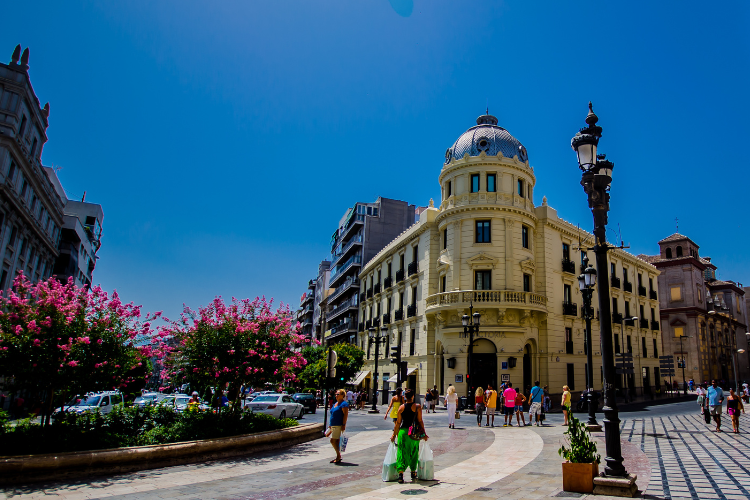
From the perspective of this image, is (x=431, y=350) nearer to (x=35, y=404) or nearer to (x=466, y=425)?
(x=466, y=425)

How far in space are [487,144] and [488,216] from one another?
525 centimetres

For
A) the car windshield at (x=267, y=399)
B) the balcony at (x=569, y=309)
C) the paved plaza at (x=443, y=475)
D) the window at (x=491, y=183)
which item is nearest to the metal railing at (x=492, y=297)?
the balcony at (x=569, y=309)

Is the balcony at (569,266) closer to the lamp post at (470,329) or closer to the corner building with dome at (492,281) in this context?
the corner building with dome at (492,281)

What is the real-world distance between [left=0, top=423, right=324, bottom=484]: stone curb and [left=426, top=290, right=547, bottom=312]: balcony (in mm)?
18471

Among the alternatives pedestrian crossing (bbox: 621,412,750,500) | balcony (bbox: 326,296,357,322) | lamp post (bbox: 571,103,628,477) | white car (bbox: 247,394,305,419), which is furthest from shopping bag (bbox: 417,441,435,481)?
balcony (bbox: 326,296,357,322)

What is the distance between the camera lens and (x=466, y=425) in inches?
755

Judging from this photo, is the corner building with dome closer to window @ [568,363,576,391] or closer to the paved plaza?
window @ [568,363,576,391]

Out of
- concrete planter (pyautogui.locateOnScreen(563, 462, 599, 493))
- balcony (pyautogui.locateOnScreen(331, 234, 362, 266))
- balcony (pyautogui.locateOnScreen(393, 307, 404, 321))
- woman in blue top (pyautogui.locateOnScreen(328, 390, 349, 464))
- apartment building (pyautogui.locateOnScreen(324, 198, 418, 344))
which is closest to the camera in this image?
concrete planter (pyautogui.locateOnScreen(563, 462, 599, 493))

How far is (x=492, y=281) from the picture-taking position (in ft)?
97.9

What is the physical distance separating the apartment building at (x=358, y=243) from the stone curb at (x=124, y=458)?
3896 cm

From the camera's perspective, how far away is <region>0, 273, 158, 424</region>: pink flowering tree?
32.1 ft

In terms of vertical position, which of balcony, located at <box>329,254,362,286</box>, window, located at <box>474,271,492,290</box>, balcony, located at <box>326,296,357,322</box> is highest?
balcony, located at <box>329,254,362,286</box>

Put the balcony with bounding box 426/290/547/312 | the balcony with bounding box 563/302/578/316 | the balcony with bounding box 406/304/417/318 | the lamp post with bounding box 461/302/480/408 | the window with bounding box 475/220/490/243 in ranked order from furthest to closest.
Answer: the balcony with bounding box 406/304/417/318
the balcony with bounding box 563/302/578/316
the window with bounding box 475/220/490/243
the balcony with bounding box 426/290/547/312
the lamp post with bounding box 461/302/480/408

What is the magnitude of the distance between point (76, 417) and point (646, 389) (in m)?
44.2
